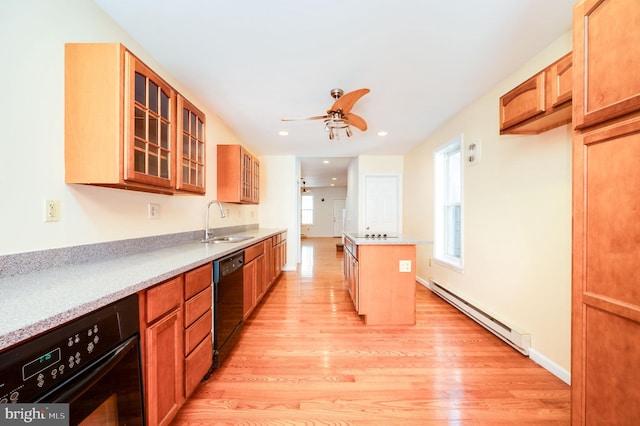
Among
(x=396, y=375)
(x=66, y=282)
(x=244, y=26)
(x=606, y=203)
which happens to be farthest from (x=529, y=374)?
(x=244, y=26)

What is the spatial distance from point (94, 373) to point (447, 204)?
387 cm

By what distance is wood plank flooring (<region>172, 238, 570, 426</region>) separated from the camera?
1445mm

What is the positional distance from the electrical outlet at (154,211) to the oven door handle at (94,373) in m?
1.21

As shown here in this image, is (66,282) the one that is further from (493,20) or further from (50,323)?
(493,20)

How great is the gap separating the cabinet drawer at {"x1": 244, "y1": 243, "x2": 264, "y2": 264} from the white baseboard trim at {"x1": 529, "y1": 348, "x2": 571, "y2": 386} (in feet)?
8.53

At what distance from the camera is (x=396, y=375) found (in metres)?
1.78


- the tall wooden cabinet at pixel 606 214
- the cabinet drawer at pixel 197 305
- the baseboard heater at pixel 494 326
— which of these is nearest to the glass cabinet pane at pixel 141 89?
the cabinet drawer at pixel 197 305

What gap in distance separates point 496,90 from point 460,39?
3.26 ft

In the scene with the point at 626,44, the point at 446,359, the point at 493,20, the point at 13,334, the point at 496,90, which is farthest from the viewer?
the point at 496,90

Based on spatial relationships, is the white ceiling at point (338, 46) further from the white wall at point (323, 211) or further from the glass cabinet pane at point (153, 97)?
the white wall at point (323, 211)

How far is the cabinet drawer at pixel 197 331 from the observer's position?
139 cm

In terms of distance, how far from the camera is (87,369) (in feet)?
2.67

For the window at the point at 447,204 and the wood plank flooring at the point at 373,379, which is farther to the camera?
the window at the point at 447,204

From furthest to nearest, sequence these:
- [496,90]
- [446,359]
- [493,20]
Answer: [496,90], [446,359], [493,20]
